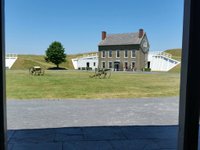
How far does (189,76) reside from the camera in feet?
4.75

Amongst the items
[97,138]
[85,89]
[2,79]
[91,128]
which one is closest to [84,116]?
[91,128]

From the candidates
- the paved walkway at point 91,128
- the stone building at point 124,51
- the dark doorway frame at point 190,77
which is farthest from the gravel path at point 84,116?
the stone building at point 124,51

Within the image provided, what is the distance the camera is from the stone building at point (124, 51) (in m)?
34.5

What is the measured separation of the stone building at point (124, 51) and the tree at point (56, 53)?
5.98 meters

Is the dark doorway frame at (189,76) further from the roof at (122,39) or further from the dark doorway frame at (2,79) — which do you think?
the roof at (122,39)

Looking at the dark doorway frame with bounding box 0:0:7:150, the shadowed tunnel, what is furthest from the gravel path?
the dark doorway frame with bounding box 0:0:7:150

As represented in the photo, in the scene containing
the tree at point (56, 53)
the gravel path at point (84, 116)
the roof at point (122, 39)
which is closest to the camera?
the gravel path at point (84, 116)

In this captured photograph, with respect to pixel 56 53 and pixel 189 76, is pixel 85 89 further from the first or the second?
pixel 56 53

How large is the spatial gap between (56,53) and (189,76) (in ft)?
117

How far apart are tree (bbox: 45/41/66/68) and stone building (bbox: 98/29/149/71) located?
Answer: 19.6 feet

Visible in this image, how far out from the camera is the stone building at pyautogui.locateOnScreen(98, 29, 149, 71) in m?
34.5

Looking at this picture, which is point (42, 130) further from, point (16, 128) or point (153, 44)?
point (153, 44)

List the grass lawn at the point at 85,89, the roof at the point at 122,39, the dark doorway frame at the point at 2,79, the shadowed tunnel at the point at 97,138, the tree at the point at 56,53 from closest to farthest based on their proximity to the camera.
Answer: the dark doorway frame at the point at 2,79 < the shadowed tunnel at the point at 97,138 < the grass lawn at the point at 85,89 < the roof at the point at 122,39 < the tree at the point at 56,53

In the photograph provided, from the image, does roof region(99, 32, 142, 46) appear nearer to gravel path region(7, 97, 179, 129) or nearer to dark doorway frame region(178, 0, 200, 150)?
gravel path region(7, 97, 179, 129)
